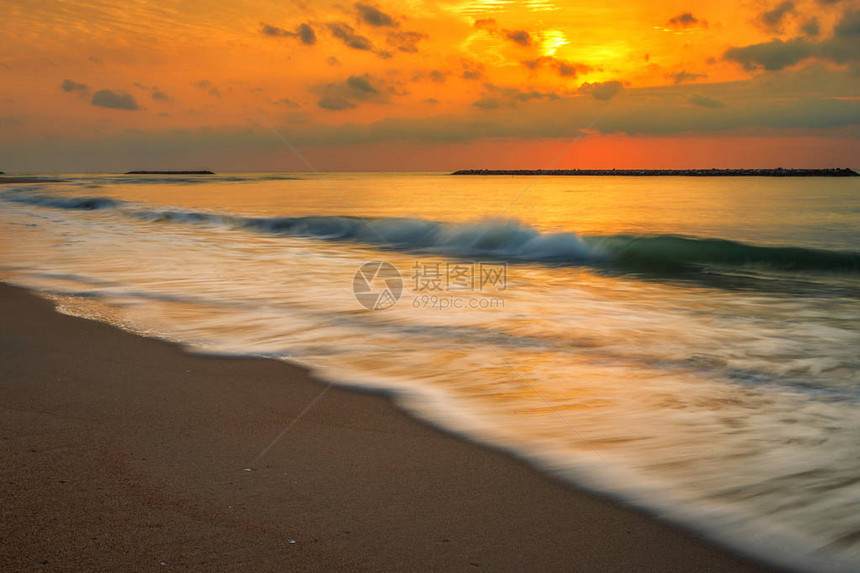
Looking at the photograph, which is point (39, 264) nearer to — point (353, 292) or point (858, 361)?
point (353, 292)

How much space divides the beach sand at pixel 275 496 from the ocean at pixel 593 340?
280 mm

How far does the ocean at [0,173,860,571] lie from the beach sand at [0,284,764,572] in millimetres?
280

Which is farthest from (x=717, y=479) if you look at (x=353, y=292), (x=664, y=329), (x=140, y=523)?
(x=353, y=292)

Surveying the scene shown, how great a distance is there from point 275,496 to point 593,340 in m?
3.91

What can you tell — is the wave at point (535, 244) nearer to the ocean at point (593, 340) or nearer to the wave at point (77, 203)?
the ocean at point (593, 340)

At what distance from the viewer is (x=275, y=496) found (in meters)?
2.55

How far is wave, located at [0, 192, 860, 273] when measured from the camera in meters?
13.3

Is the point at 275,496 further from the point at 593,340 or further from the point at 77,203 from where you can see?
the point at 77,203

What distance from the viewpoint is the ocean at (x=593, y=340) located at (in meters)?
2.92

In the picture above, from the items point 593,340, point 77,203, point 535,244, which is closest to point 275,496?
point 593,340

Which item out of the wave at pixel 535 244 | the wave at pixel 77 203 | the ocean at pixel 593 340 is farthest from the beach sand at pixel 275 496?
the wave at pixel 77 203

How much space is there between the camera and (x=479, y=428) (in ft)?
11.5

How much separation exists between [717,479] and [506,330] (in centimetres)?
333

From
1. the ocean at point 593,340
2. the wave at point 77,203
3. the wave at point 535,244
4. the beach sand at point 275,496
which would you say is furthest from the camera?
the wave at point 77,203
